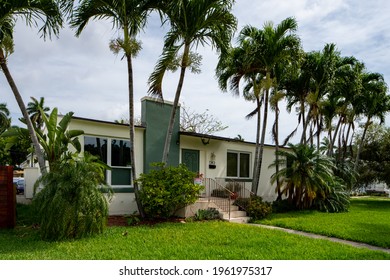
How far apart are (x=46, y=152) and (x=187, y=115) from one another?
19.5 m

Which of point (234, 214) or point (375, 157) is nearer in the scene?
point (234, 214)

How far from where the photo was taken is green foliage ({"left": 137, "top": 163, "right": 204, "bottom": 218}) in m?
9.54

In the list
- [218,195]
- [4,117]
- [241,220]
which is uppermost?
[4,117]

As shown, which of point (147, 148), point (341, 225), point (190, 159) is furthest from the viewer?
point (190, 159)

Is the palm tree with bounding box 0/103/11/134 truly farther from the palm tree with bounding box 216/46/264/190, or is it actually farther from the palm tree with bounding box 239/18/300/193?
the palm tree with bounding box 239/18/300/193

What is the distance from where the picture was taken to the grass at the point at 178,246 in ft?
19.4

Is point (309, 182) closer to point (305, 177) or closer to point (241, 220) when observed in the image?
point (305, 177)

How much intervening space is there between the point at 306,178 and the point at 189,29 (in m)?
8.52

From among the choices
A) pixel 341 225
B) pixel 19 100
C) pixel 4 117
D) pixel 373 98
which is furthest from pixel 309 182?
pixel 4 117

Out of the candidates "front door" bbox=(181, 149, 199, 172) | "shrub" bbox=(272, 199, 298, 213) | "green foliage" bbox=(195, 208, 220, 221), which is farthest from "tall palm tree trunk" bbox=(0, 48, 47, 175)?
"shrub" bbox=(272, 199, 298, 213)

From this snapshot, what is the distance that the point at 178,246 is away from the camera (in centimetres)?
663

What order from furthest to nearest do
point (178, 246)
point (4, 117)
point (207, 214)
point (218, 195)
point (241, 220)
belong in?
point (4, 117) → point (218, 195) → point (241, 220) → point (207, 214) → point (178, 246)
